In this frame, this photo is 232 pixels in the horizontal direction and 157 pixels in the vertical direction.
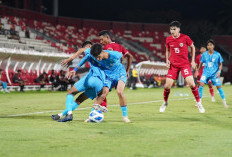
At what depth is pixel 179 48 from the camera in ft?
33.5

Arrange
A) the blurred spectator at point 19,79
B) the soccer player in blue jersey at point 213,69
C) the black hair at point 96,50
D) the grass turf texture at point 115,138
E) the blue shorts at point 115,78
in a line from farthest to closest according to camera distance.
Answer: the blurred spectator at point 19,79 → the soccer player in blue jersey at point 213,69 → the blue shorts at point 115,78 → the black hair at point 96,50 → the grass turf texture at point 115,138

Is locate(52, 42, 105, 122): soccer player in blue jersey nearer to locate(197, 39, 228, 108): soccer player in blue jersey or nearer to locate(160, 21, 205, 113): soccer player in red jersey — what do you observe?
locate(160, 21, 205, 113): soccer player in red jersey

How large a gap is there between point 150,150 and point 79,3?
54464mm

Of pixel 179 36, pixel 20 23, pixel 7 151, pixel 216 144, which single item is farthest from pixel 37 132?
pixel 20 23

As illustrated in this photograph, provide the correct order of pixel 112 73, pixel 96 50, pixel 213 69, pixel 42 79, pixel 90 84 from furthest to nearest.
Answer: pixel 42 79
pixel 213 69
pixel 112 73
pixel 90 84
pixel 96 50

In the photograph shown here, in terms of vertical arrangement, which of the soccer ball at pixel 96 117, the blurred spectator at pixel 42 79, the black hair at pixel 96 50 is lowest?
the blurred spectator at pixel 42 79

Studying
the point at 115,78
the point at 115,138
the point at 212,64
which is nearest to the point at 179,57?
the point at 115,78

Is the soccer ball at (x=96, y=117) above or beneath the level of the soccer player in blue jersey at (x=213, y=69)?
beneath

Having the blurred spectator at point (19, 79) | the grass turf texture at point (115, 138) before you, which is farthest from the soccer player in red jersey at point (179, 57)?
the blurred spectator at point (19, 79)

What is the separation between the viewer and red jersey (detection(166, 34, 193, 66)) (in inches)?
401

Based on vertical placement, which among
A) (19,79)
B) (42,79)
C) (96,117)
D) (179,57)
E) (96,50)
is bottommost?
(42,79)

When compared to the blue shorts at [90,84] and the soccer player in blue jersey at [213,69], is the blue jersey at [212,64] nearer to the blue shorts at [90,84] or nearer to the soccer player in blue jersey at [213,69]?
the soccer player in blue jersey at [213,69]

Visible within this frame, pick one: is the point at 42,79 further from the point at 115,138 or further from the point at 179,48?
the point at 115,138

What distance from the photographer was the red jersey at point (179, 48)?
10195 millimetres
